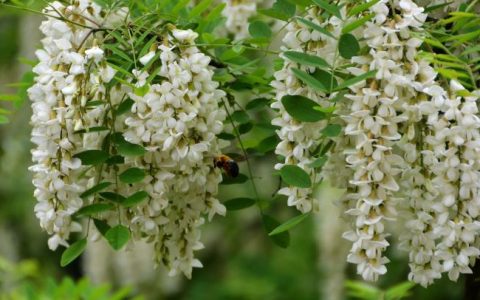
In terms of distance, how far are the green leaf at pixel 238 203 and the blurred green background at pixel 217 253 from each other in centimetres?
259

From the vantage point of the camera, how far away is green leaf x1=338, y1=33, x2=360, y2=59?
1.60 metres

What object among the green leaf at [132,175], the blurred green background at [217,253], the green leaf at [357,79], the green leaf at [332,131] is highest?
the green leaf at [357,79]

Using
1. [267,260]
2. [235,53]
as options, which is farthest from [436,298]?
[235,53]

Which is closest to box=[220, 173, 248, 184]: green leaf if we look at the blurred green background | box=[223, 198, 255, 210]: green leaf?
box=[223, 198, 255, 210]: green leaf

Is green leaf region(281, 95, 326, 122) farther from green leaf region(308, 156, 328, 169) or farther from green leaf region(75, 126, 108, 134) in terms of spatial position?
green leaf region(75, 126, 108, 134)

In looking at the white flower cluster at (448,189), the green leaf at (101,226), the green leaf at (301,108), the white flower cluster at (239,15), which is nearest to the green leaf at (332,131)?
the green leaf at (301,108)

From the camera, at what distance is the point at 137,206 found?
177 cm

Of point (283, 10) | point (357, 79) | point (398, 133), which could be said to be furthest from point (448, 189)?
point (283, 10)

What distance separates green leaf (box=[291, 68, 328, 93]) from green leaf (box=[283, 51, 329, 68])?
0.02m

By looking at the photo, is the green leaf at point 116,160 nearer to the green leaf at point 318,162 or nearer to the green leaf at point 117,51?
the green leaf at point 117,51

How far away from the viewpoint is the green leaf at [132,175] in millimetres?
1699

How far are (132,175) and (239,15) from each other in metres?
0.90

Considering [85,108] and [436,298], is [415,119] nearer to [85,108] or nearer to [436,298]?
[85,108]

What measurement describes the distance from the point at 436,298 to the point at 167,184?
3336mm
